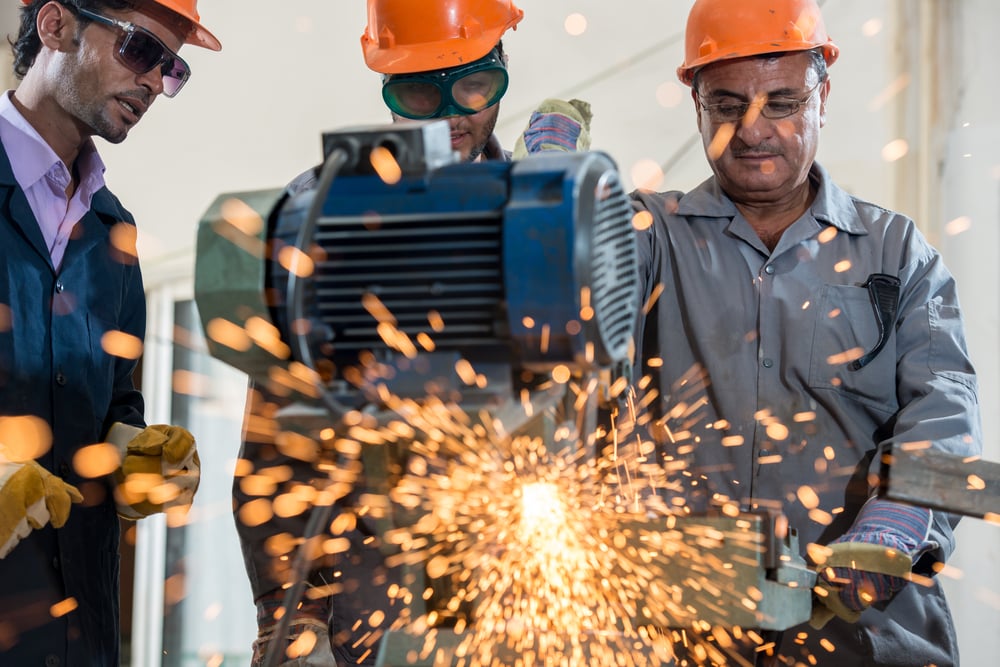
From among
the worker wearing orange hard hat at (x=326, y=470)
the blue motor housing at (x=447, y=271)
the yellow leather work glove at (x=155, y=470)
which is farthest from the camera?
the yellow leather work glove at (x=155, y=470)

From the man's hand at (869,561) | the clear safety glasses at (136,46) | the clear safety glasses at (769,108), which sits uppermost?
the clear safety glasses at (136,46)

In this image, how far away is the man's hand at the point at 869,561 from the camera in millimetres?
1472

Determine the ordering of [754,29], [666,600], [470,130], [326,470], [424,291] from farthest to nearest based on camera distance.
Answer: [470,130]
[754,29]
[326,470]
[666,600]
[424,291]

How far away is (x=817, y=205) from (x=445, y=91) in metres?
0.80

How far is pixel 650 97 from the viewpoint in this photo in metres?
3.42

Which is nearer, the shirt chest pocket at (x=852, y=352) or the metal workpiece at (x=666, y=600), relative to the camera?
the metal workpiece at (x=666, y=600)

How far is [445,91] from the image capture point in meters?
2.02

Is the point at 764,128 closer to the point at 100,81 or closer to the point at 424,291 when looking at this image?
the point at 424,291

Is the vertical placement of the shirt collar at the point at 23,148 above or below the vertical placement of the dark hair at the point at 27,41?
below

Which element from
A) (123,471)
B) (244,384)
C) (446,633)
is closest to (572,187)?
(446,633)

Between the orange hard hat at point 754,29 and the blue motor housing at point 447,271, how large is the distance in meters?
1.07

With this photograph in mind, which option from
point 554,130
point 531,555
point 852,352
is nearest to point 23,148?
point 554,130

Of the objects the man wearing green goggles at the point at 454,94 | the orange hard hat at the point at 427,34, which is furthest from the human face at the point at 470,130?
the orange hard hat at the point at 427,34

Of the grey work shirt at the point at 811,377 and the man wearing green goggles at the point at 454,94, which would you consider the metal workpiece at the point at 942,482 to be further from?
the man wearing green goggles at the point at 454,94
